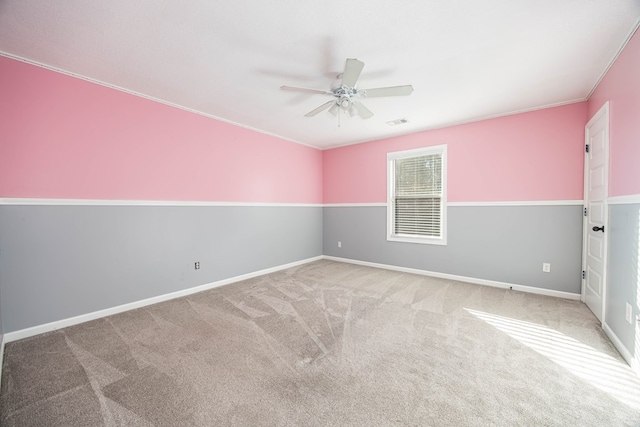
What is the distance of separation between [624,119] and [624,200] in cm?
69

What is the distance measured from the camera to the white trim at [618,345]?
1.87m

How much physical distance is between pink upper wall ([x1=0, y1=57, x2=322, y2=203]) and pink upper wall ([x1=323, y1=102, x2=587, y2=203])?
2.99 m

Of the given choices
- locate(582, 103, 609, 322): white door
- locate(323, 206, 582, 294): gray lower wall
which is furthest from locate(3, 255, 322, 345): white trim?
locate(582, 103, 609, 322): white door

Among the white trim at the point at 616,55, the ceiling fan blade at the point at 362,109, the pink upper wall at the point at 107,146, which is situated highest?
the white trim at the point at 616,55

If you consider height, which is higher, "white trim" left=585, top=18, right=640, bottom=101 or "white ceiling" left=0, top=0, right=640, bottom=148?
"white ceiling" left=0, top=0, right=640, bottom=148

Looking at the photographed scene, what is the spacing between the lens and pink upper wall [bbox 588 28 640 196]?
1884 mm

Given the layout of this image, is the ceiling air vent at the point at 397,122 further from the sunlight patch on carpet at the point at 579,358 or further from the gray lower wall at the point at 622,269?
the sunlight patch on carpet at the point at 579,358

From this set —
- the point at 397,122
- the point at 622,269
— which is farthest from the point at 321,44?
the point at 622,269

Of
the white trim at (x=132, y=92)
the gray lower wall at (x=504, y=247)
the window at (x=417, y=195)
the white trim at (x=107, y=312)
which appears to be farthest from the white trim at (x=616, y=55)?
the white trim at (x=107, y=312)

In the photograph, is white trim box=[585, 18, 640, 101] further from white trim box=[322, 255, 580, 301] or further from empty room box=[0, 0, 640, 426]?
white trim box=[322, 255, 580, 301]

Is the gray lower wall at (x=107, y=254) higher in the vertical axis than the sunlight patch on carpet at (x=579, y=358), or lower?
higher

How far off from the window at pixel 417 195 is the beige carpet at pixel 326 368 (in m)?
1.58

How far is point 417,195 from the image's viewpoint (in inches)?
177

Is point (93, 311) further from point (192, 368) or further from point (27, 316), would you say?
point (192, 368)
